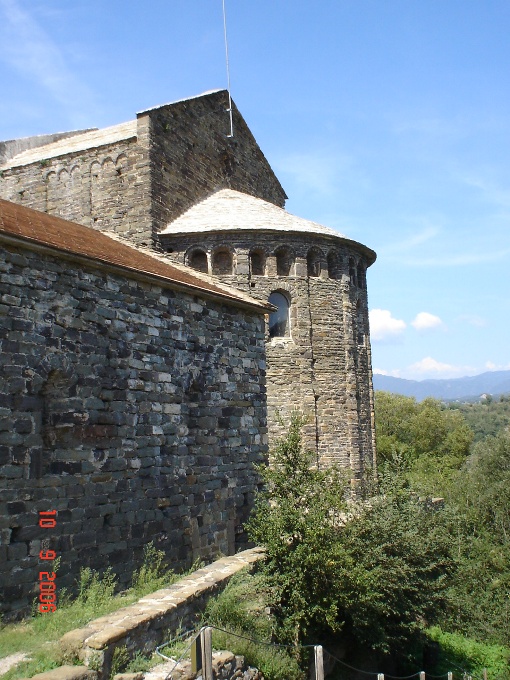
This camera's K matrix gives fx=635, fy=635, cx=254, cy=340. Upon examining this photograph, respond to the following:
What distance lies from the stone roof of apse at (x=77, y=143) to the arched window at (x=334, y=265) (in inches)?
261

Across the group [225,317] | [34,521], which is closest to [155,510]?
[34,521]

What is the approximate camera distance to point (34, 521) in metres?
7.77

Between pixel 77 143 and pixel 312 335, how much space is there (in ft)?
30.2

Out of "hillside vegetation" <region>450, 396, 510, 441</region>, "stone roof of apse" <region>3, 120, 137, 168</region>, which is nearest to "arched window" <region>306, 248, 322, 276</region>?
"stone roof of apse" <region>3, 120, 137, 168</region>

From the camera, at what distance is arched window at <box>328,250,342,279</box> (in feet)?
62.4

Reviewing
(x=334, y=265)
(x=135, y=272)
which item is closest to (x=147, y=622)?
(x=135, y=272)

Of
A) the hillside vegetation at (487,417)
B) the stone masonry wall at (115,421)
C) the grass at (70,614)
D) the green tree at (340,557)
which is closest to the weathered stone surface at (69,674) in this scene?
the grass at (70,614)

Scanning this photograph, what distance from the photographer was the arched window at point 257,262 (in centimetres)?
1791

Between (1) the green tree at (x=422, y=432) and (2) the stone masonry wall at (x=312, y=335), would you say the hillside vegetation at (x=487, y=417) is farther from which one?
(2) the stone masonry wall at (x=312, y=335)

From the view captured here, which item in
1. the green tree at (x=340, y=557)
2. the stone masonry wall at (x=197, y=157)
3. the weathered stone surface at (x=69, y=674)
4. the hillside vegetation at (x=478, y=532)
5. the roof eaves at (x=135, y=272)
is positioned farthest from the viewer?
the stone masonry wall at (x=197, y=157)

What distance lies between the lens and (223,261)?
1772 centimetres

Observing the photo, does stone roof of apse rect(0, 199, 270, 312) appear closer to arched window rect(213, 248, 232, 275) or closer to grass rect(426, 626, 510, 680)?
arched window rect(213, 248, 232, 275)

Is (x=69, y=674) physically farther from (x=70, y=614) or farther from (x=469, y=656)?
(x=469, y=656)

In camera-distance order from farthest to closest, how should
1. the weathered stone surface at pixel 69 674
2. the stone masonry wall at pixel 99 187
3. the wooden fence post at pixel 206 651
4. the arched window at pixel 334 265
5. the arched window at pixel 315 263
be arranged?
the arched window at pixel 334 265 → the arched window at pixel 315 263 → the stone masonry wall at pixel 99 187 → the wooden fence post at pixel 206 651 → the weathered stone surface at pixel 69 674
